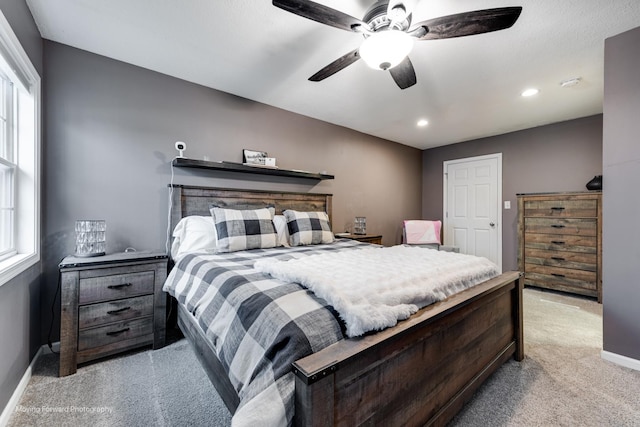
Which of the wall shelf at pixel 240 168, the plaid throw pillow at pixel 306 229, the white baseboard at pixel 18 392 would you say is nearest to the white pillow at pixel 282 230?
the plaid throw pillow at pixel 306 229

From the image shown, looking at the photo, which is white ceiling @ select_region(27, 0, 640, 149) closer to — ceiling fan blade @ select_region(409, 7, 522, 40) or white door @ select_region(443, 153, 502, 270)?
ceiling fan blade @ select_region(409, 7, 522, 40)

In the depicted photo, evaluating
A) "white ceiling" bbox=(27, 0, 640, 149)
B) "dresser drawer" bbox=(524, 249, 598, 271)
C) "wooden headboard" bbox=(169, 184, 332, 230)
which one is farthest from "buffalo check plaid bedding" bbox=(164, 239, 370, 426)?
"dresser drawer" bbox=(524, 249, 598, 271)

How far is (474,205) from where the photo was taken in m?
4.60

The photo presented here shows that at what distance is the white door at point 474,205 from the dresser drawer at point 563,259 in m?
0.62

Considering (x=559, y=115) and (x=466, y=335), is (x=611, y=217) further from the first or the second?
(x=559, y=115)

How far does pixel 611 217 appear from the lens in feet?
6.45

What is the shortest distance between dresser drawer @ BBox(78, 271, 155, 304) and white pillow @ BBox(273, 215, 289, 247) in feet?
3.61

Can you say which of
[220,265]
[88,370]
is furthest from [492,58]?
[88,370]

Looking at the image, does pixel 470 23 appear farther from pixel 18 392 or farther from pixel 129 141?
pixel 18 392

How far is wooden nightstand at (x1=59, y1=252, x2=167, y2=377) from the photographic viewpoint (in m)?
1.76

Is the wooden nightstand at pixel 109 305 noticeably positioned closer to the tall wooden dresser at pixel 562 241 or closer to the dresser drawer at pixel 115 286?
the dresser drawer at pixel 115 286

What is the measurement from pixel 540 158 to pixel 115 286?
17.2 feet

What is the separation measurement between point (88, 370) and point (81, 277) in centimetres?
63

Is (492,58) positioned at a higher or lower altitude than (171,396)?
higher
